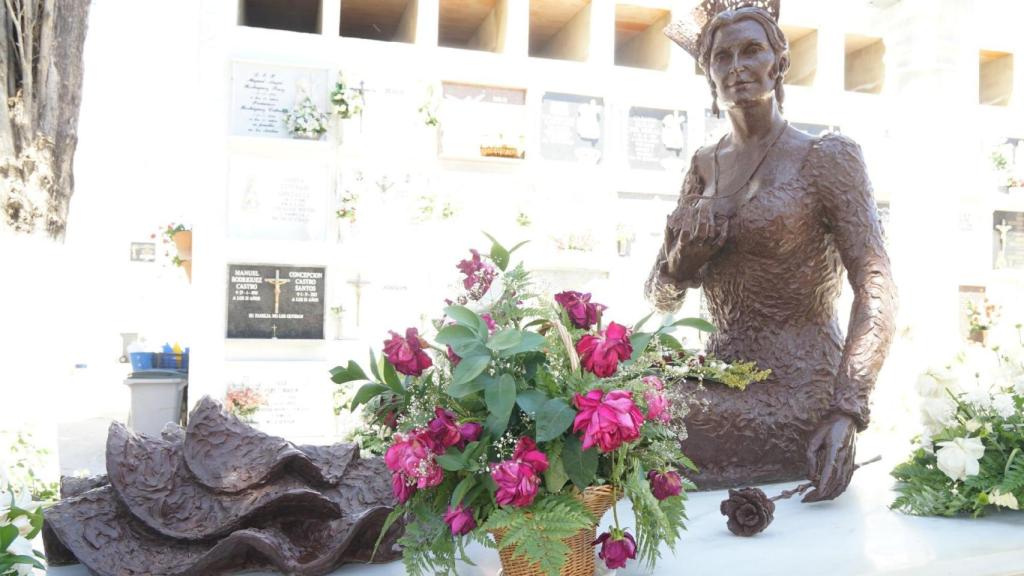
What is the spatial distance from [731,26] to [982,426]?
979 mm

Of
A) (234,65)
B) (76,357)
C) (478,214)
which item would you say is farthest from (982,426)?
(76,357)

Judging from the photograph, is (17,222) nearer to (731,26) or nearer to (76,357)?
(731,26)

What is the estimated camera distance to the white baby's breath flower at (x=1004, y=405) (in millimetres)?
1688

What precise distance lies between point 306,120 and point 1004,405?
503 cm

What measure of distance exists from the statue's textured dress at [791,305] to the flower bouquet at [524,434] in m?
0.71

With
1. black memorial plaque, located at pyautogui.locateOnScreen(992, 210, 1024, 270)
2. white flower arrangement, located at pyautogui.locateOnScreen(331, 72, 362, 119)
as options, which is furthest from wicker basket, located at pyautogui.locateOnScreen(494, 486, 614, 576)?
black memorial plaque, located at pyautogui.locateOnScreen(992, 210, 1024, 270)

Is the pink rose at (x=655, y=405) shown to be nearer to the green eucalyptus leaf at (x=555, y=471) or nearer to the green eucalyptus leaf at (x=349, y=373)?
the green eucalyptus leaf at (x=555, y=471)

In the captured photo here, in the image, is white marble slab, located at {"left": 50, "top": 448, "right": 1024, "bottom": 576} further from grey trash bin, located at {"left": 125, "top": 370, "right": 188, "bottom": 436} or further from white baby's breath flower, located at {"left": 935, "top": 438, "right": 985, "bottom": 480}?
grey trash bin, located at {"left": 125, "top": 370, "right": 188, "bottom": 436}

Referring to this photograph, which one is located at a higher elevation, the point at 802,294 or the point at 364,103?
the point at 364,103

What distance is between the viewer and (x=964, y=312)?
285 inches

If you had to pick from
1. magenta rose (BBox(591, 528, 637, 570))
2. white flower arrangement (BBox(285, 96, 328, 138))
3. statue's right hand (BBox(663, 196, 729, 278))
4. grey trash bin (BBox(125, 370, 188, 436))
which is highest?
white flower arrangement (BBox(285, 96, 328, 138))

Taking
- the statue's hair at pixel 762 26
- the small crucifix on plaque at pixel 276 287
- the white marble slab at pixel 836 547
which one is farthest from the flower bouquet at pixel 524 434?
the small crucifix on plaque at pixel 276 287

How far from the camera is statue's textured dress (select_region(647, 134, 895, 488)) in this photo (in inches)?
74.1

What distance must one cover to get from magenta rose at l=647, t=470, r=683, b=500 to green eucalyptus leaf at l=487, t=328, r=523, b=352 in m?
0.30
